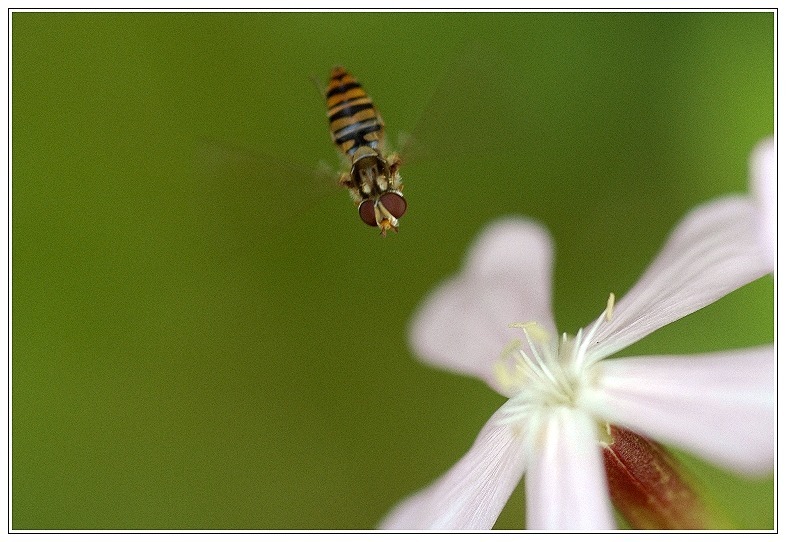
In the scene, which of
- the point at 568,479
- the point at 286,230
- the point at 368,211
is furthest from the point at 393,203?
the point at 286,230

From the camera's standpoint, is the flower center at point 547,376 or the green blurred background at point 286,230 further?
the green blurred background at point 286,230

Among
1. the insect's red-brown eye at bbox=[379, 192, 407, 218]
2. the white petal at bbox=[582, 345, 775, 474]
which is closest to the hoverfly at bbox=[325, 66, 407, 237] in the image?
the insect's red-brown eye at bbox=[379, 192, 407, 218]

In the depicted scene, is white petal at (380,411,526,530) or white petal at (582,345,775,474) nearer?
white petal at (582,345,775,474)

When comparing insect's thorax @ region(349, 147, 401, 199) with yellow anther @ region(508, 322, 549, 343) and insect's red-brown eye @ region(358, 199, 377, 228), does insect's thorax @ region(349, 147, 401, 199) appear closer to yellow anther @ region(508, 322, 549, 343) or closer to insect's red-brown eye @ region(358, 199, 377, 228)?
insect's red-brown eye @ region(358, 199, 377, 228)

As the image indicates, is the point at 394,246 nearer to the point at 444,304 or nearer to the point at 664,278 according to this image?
the point at 444,304

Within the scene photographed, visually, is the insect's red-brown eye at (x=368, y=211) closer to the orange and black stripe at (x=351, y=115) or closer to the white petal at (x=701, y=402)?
the orange and black stripe at (x=351, y=115)

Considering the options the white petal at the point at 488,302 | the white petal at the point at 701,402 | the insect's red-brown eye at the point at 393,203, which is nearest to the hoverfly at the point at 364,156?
the insect's red-brown eye at the point at 393,203

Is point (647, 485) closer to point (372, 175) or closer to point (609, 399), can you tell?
point (609, 399)
